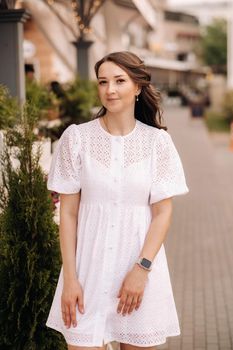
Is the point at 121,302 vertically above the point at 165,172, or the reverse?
the point at 165,172

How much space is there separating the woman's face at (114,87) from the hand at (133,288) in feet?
2.08

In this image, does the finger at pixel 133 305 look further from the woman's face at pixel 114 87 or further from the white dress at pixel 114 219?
the woman's face at pixel 114 87

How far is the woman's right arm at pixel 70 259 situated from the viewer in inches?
111

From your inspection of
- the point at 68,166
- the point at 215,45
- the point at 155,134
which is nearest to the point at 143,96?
the point at 155,134

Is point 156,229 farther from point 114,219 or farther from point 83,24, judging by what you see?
point 83,24

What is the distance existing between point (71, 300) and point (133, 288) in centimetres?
25

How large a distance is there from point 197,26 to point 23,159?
108073mm

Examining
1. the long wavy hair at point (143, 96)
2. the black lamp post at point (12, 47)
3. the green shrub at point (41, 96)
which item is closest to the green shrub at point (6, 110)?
the black lamp post at point (12, 47)

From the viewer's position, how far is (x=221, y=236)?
9.23 m

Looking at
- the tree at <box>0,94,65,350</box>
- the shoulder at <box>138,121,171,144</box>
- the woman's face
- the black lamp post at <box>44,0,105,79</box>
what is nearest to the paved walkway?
the tree at <box>0,94,65,350</box>

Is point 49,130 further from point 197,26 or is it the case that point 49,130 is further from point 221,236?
point 197,26

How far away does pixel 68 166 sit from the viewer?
290 cm

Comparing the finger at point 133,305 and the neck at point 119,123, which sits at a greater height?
the neck at point 119,123

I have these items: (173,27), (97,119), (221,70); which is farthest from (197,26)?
(97,119)
